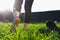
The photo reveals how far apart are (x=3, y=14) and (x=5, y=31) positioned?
74.0 inches

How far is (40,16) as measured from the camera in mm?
4469

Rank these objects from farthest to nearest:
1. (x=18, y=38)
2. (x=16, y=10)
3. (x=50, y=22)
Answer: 1. (x=50, y=22)
2. (x=16, y=10)
3. (x=18, y=38)

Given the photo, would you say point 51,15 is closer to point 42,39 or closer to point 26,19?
point 26,19

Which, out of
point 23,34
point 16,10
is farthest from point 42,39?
point 16,10

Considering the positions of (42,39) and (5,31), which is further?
(5,31)

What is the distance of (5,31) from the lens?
2.62 metres

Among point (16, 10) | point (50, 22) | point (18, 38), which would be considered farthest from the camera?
point (50, 22)

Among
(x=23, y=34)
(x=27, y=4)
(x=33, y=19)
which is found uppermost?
(x=27, y=4)

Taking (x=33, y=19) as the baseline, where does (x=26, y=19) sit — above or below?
above

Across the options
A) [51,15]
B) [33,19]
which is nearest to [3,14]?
[33,19]

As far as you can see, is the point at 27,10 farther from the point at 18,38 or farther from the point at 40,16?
the point at 40,16

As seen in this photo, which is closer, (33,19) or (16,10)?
(16,10)

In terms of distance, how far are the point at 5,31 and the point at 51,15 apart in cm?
188

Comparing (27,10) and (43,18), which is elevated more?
(27,10)
